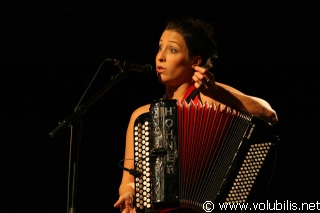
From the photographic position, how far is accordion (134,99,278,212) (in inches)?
103

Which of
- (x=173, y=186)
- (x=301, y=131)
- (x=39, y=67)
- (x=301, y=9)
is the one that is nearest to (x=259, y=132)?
(x=173, y=186)

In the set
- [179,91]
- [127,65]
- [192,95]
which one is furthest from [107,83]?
[127,65]

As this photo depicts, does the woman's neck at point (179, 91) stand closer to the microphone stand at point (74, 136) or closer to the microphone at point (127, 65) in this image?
the microphone at point (127, 65)

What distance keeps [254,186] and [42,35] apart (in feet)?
6.68

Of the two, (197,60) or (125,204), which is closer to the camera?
(125,204)

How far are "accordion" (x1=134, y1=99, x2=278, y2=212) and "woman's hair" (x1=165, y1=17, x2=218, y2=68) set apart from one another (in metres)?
0.42

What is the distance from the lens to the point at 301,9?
3.99 metres

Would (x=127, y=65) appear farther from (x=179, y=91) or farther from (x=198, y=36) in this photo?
(x=198, y=36)

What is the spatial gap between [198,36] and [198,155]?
69 cm

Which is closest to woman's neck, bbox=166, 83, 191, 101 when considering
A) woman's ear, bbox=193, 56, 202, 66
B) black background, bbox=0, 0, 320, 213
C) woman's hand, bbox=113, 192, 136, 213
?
woman's ear, bbox=193, 56, 202, 66

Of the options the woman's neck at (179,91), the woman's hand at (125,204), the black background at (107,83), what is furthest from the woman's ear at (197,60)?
the black background at (107,83)

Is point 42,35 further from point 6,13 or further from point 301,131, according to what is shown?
point 301,131

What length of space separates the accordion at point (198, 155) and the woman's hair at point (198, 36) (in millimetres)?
425

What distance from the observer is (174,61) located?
9.73ft
